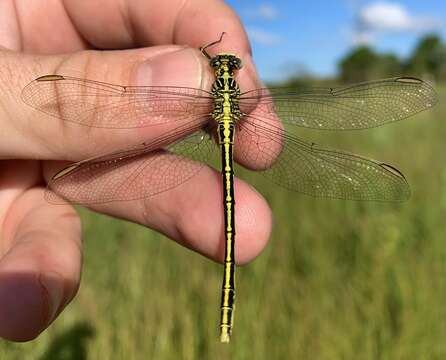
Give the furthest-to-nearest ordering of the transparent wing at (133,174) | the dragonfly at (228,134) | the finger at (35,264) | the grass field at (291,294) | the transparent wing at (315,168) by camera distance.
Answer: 1. the grass field at (291,294)
2. the transparent wing at (315,168)
3. the transparent wing at (133,174)
4. the dragonfly at (228,134)
5. the finger at (35,264)

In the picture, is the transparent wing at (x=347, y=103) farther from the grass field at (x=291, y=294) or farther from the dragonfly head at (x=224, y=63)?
the grass field at (x=291, y=294)

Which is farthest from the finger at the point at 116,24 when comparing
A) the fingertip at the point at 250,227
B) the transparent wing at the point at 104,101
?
the fingertip at the point at 250,227

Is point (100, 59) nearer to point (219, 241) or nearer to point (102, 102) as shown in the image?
point (102, 102)

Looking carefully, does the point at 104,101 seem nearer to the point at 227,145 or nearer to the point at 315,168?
the point at 227,145

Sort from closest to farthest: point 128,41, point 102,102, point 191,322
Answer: point 102,102 → point 128,41 → point 191,322

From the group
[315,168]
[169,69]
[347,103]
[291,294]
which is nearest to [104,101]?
[169,69]

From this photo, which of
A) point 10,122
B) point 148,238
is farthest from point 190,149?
point 148,238
